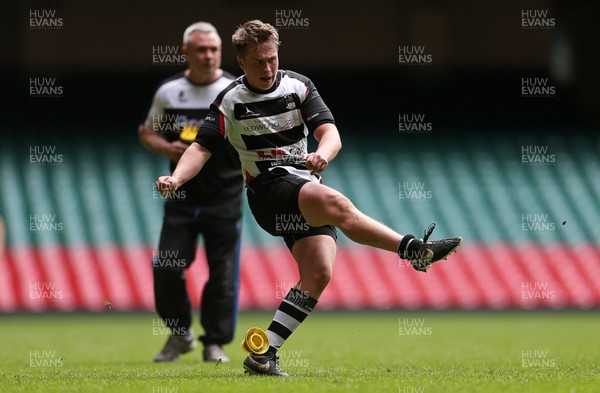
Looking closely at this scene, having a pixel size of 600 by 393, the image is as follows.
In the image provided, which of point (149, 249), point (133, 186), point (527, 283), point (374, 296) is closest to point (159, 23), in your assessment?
point (133, 186)

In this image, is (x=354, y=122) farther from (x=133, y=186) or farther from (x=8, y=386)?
(x=8, y=386)

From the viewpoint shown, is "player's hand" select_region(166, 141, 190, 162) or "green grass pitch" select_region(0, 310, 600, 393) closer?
"green grass pitch" select_region(0, 310, 600, 393)

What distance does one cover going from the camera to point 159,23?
61.8ft

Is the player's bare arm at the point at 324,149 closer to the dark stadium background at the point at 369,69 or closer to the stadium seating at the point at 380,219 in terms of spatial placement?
the stadium seating at the point at 380,219

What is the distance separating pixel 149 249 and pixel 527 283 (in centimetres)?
587
